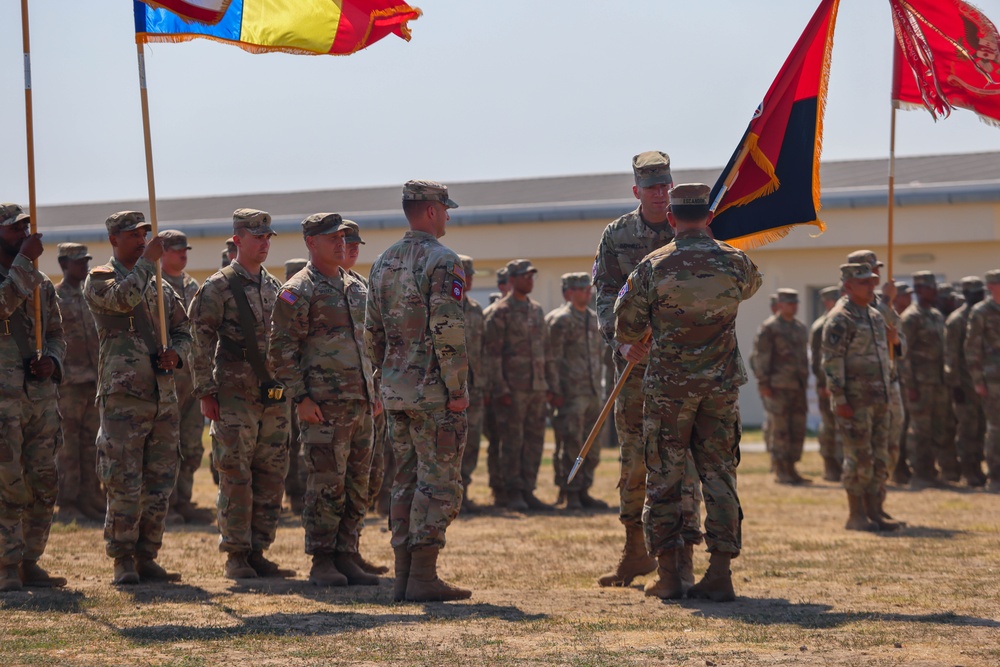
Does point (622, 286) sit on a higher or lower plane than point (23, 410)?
higher

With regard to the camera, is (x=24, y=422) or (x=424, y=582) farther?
(x=24, y=422)

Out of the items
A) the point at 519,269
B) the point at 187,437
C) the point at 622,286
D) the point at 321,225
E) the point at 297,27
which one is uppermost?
the point at 297,27

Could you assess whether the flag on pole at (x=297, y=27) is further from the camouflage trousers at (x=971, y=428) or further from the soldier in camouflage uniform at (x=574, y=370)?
the camouflage trousers at (x=971, y=428)

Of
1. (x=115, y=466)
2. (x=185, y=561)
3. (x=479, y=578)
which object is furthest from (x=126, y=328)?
(x=479, y=578)

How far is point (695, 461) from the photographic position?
754 centimetres

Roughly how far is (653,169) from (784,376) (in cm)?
896

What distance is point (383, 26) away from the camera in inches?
333

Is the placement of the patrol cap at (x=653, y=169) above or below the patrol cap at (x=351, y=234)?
above

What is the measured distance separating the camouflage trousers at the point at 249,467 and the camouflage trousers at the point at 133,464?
338 mm

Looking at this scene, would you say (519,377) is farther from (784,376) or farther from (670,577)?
(670,577)

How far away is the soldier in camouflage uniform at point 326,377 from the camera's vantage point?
26.6ft

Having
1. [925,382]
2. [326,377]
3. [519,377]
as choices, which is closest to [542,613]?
[326,377]

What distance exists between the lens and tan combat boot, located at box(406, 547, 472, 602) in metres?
7.48

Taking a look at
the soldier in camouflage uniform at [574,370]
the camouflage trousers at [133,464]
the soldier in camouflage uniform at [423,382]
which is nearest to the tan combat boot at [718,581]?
the soldier in camouflage uniform at [423,382]
